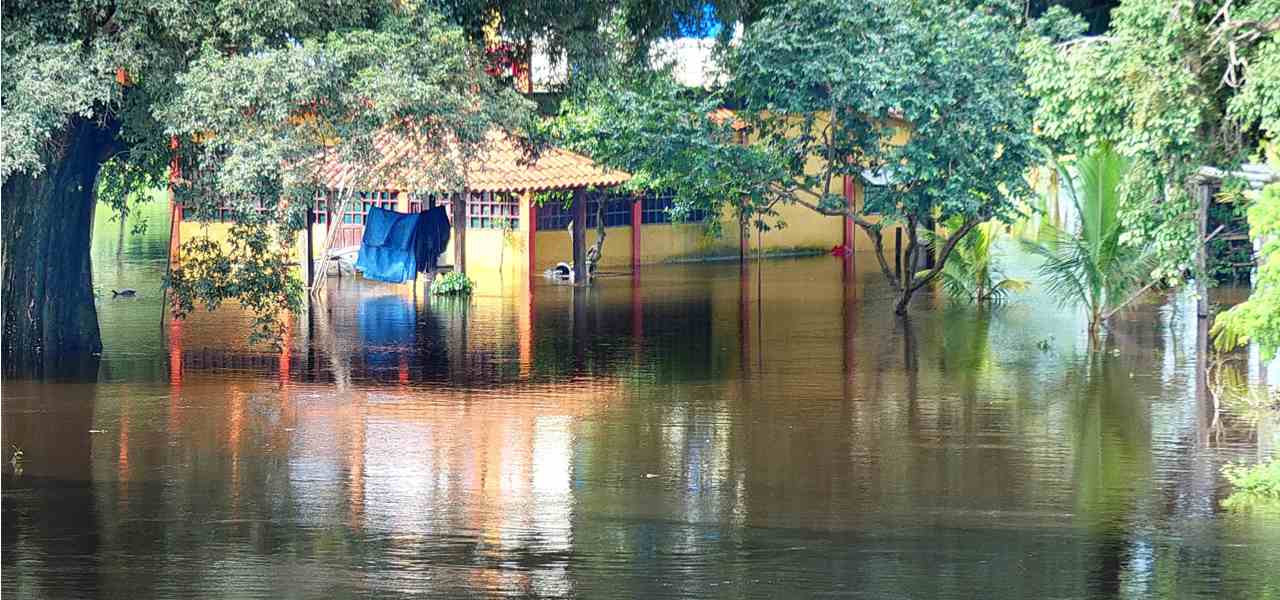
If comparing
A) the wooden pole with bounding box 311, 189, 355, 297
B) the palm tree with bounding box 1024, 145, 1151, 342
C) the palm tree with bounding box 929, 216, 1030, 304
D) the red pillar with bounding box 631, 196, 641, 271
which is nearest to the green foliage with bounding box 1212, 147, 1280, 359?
the palm tree with bounding box 1024, 145, 1151, 342

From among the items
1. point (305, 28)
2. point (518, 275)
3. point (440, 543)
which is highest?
point (305, 28)

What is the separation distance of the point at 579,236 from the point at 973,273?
22.4 feet

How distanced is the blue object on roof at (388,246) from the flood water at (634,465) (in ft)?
20.6

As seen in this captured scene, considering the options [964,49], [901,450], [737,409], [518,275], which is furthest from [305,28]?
[518,275]

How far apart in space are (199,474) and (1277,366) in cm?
1129

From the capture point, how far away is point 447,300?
26.3 m

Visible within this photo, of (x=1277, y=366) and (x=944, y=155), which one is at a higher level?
(x=944, y=155)

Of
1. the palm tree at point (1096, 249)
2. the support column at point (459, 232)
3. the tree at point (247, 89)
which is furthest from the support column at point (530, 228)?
the tree at point (247, 89)

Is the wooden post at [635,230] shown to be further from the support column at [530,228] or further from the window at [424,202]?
the window at [424,202]

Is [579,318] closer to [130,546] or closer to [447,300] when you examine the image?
[447,300]

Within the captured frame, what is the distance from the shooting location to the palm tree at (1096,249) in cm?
1959

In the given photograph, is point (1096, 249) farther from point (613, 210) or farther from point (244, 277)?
point (613, 210)

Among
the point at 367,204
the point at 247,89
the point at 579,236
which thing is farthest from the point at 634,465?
the point at 367,204

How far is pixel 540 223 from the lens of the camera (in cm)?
3158
